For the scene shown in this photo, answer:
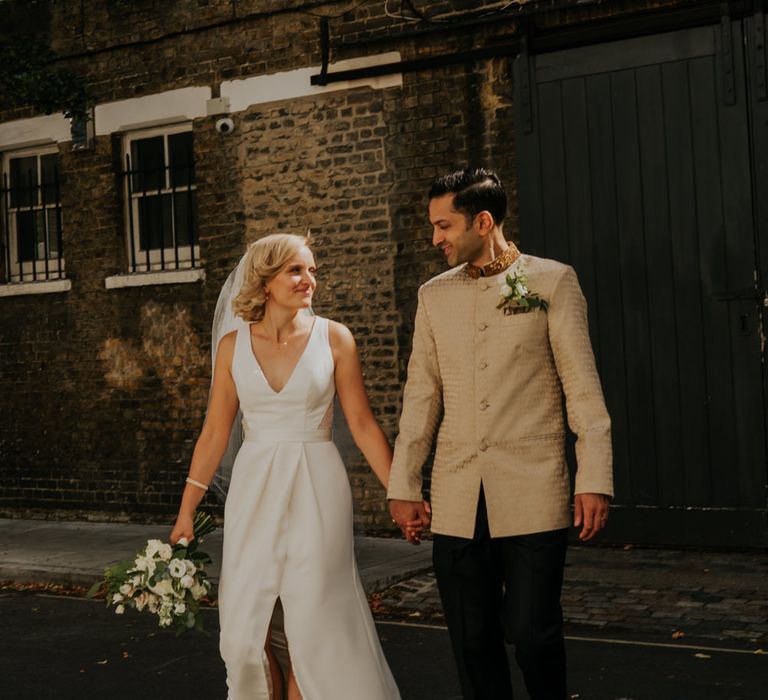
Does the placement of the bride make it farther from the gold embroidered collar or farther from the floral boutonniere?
the floral boutonniere

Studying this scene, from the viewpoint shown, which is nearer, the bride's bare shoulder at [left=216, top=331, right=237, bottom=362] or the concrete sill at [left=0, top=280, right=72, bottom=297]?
the bride's bare shoulder at [left=216, top=331, right=237, bottom=362]

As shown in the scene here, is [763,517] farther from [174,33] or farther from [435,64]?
[174,33]

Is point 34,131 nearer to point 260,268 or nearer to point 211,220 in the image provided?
point 211,220

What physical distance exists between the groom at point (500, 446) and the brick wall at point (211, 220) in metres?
5.42

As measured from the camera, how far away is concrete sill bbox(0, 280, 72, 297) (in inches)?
478

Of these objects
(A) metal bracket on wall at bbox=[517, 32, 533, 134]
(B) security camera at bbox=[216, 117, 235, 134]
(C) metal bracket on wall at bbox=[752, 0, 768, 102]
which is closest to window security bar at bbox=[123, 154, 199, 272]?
(B) security camera at bbox=[216, 117, 235, 134]

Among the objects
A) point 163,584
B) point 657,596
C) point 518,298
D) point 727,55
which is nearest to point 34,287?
point 727,55

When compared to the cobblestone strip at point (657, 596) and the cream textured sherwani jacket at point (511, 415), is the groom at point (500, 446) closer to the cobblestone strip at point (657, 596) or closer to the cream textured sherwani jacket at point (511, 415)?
the cream textured sherwani jacket at point (511, 415)

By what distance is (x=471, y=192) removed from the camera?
4.20 m

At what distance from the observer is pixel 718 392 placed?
880 cm

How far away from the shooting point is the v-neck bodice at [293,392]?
4.60m

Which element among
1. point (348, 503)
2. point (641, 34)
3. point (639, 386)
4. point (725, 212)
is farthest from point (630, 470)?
point (348, 503)

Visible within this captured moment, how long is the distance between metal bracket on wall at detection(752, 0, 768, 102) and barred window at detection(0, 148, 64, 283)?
6877mm

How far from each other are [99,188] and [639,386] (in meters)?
5.64
